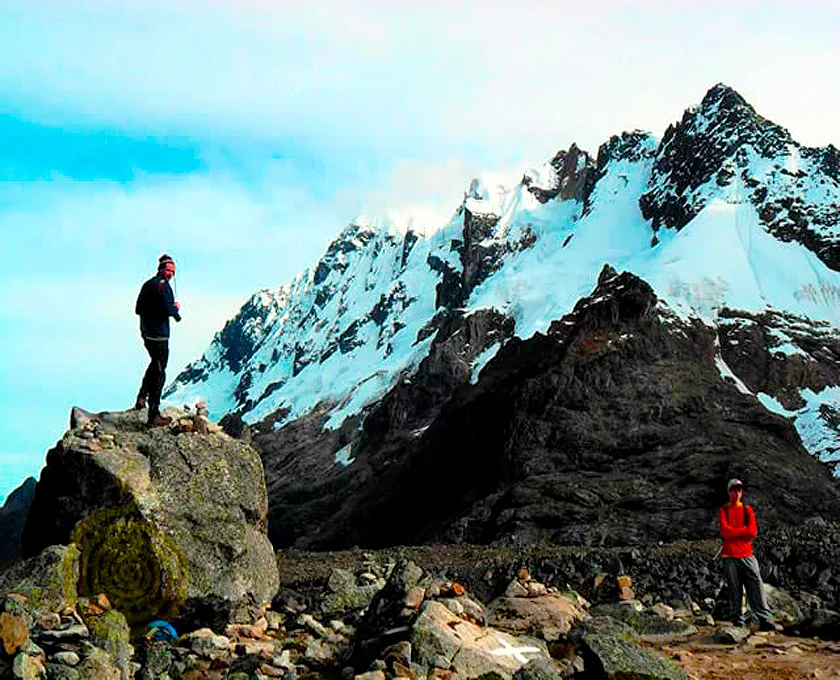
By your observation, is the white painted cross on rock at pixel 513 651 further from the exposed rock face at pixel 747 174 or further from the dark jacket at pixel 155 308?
the exposed rock face at pixel 747 174

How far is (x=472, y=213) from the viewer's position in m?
176

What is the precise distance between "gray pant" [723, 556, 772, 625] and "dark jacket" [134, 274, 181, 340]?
403 inches

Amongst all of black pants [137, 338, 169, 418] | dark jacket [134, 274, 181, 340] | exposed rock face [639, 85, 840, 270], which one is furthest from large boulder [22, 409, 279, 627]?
exposed rock face [639, 85, 840, 270]

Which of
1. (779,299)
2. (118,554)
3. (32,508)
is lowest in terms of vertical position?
(118,554)

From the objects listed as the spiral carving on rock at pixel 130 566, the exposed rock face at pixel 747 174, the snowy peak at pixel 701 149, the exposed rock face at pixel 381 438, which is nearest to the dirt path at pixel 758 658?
the spiral carving on rock at pixel 130 566

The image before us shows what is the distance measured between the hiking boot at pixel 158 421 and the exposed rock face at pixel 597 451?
3041cm

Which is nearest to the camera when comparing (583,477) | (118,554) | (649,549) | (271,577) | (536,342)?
(118,554)

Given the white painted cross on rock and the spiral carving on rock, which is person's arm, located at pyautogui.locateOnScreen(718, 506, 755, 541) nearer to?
the white painted cross on rock

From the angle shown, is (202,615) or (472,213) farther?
(472,213)

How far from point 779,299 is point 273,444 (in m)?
91.4

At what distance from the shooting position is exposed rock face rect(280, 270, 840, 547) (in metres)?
49.9

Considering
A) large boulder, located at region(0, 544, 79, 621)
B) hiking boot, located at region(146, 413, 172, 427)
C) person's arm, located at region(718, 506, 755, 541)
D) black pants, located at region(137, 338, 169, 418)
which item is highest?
black pants, located at region(137, 338, 169, 418)

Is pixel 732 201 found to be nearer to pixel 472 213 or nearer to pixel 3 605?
pixel 472 213

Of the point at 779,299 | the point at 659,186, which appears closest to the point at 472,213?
the point at 659,186
